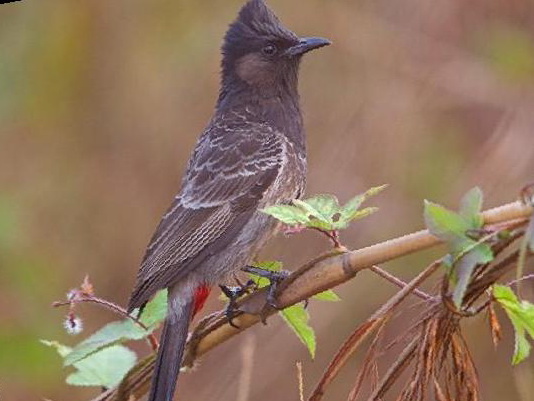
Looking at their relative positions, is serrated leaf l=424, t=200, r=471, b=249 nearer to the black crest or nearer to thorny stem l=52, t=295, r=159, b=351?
thorny stem l=52, t=295, r=159, b=351

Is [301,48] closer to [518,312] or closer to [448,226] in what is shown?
[518,312]

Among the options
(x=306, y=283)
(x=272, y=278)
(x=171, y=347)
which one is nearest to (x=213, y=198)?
(x=171, y=347)

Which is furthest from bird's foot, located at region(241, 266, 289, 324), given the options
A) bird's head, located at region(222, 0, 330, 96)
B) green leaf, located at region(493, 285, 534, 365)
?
bird's head, located at region(222, 0, 330, 96)

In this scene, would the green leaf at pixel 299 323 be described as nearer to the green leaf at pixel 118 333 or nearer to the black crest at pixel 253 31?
the green leaf at pixel 118 333

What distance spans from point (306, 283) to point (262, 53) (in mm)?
1638

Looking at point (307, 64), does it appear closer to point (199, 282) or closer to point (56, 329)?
point (56, 329)

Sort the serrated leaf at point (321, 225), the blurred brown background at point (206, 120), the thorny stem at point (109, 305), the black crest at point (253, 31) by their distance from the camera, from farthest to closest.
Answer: the blurred brown background at point (206, 120) → the black crest at point (253, 31) → the thorny stem at point (109, 305) → the serrated leaf at point (321, 225)

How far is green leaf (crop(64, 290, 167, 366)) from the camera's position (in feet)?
7.43

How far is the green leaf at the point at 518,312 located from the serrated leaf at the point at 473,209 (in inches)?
7.8

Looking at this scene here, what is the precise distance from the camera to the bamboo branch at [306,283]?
5.34 ft

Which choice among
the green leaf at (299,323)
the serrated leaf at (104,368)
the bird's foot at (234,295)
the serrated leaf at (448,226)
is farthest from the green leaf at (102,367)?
the serrated leaf at (448,226)

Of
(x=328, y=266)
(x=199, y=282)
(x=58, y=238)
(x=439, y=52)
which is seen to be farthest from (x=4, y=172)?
(x=328, y=266)

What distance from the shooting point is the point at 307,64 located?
5.08 metres

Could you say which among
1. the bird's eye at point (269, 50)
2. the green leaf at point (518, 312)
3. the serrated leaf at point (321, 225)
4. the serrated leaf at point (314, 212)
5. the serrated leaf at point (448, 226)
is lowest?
the green leaf at point (518, 312)
